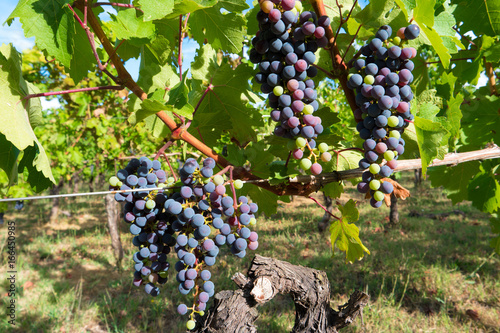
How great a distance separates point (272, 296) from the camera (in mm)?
1343

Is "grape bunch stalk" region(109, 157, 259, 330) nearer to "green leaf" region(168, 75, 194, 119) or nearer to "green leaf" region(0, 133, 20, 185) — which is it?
"green leaf" region(168, 75, 194, 119)

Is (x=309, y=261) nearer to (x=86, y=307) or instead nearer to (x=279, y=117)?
(x=86, y=307)

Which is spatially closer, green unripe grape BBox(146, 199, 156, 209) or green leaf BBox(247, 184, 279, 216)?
green unripe grape BBox(146, 199, 156, 209)

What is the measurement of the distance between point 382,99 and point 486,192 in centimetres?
179

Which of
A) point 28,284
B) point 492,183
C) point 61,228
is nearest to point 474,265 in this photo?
point 492,183

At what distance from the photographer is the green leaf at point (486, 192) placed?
2.13 m

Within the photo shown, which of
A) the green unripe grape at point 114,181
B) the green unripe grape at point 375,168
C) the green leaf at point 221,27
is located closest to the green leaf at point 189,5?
the green leaf at point 221,27

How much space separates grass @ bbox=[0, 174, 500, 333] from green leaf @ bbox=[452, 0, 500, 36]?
3.03 metres

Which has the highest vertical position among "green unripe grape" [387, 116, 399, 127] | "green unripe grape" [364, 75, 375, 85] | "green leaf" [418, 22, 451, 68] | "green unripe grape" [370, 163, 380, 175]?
"green leaf" [418, 22, 451, 68]

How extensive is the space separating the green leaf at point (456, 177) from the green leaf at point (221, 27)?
6.75 feet

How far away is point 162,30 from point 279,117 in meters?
0.64

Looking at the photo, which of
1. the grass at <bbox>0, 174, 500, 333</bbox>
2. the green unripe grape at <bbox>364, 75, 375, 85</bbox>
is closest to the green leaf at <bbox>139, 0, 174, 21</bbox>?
the green unripe grape at <bbox>364, 75, 375, 85</bbox>

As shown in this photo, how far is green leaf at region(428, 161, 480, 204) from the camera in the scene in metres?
2.35

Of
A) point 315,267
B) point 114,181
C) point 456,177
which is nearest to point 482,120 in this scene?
point 456,177
